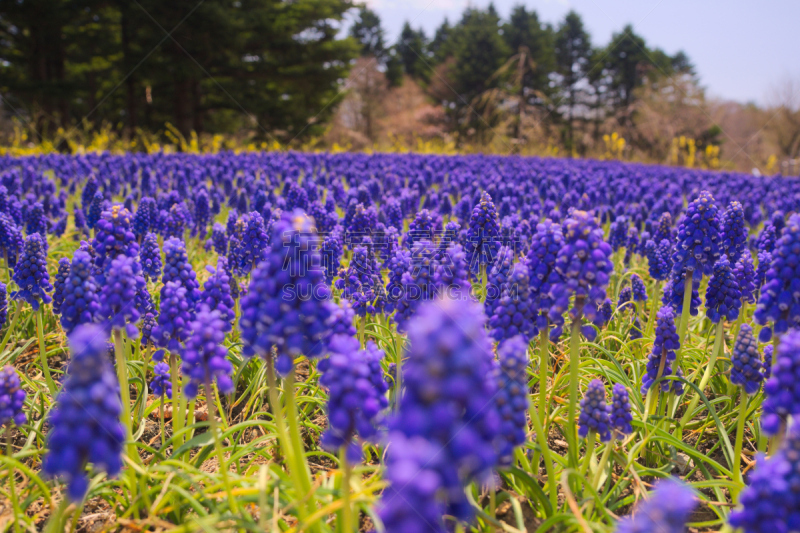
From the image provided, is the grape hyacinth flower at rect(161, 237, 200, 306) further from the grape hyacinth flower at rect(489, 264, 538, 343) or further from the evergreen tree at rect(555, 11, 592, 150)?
the evergreen tree at rect(555, 11, 592, 150)

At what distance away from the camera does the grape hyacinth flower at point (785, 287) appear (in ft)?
8.51

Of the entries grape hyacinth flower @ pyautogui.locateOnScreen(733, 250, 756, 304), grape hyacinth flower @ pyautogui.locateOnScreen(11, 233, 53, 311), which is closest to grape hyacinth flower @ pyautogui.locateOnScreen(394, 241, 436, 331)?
grape hyacinth flower @ pyautogui.locateOnScreen(733, 250, 756, 304)

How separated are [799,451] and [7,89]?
3921cm

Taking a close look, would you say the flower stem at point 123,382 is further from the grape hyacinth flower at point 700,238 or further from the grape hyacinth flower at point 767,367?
the grape hyacinth flower at point 700,238

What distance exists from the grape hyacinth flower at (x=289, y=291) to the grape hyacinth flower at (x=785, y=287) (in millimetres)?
2435

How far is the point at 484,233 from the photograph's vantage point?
4574 mm

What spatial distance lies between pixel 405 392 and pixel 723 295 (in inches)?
112

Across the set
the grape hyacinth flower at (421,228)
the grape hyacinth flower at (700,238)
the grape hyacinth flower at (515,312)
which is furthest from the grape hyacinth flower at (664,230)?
the grape hyacinth flower at (515,312)

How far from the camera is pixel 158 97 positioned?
1395 inches

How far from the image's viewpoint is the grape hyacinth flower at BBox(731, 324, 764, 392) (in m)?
2.88

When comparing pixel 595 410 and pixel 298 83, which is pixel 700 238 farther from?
pixel 298 83

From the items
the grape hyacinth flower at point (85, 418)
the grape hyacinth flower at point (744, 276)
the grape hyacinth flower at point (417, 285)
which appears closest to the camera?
the grape hyacinth flower at point (85, 418)

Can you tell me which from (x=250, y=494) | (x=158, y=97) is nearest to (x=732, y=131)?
(x=158, y=97)

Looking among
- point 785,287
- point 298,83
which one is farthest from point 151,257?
point 298,83
